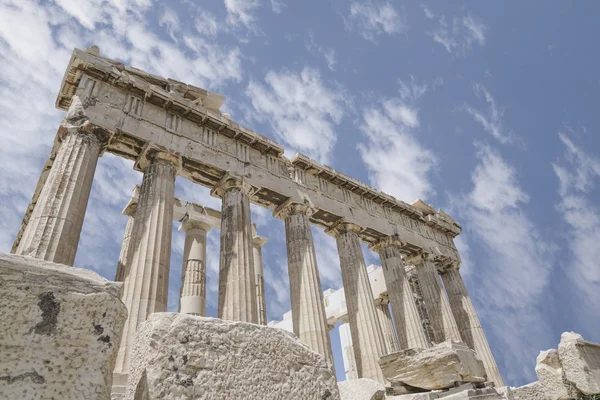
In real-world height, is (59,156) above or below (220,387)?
above

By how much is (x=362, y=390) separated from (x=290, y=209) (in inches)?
388

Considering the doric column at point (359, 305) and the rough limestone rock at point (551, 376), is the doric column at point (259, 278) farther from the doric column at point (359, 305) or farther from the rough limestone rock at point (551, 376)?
the rough limestone rock at point (551, 376)

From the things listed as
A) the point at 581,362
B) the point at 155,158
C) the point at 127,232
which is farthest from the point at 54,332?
the point at 127,232

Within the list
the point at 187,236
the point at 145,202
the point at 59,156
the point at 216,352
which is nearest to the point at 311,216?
the point at 187,236

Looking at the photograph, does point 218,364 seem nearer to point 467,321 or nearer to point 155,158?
point 155,158

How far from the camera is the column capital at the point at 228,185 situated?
45.7 feet

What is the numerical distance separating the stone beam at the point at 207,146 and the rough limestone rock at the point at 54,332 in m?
10.6

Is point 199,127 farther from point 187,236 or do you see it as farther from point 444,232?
point 444,232

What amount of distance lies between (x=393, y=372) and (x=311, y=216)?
9.82 metres

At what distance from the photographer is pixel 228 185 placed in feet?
45.8

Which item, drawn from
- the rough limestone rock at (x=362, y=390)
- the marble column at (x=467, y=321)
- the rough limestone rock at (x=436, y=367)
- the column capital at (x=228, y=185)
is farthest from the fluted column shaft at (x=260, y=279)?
the marble column at (x=467, y=321)

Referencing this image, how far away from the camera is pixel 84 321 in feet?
7.04

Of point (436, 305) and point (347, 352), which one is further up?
point (347, 352)

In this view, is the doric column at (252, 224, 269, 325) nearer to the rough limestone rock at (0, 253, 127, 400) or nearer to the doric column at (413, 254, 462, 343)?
the doric column at (413, 254, 462, 343)
